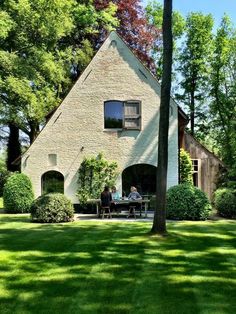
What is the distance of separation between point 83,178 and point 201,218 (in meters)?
6.94

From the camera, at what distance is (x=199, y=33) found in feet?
134

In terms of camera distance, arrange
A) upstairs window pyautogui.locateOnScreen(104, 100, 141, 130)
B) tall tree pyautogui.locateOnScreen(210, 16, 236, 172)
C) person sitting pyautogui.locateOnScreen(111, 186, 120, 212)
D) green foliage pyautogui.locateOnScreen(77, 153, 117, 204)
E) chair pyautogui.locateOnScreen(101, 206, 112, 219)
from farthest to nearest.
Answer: tall tree pyautogui.locateOnScreen(210, 16, 236, 172)
upstairs window pyautogui.locateOnScreen(104, 100, 141, 130)
green foliage pyautogui.locateOnScreen(77, 153, 117, 204)
person sitting pyautogui.locateOnScreen(111, 186, 120, 212)
chair pyautogui.locateOnScreen(101, 206, 112, 219)

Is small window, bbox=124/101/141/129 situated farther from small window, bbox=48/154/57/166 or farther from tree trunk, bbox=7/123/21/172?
tree trunk, bbox=7/123/21/172

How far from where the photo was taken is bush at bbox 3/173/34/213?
885 inches

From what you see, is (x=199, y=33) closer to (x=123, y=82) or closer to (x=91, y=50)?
(x=91, y=50)

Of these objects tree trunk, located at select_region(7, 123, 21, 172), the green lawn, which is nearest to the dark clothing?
the green lawn

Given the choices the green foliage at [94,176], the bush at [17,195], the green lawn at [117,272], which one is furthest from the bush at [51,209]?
the green foliage at [94,176]

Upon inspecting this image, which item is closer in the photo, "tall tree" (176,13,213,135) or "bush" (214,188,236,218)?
"bush" (214,188,236,218)

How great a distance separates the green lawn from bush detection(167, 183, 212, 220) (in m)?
4.11

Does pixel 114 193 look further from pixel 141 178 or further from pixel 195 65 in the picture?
pixel 195 65

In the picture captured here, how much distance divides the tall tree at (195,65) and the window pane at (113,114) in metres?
17.4

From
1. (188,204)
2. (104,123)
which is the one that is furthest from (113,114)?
(188,204)

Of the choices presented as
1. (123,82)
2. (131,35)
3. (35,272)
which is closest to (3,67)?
(123,82)

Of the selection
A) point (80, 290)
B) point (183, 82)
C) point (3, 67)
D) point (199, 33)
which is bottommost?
point (80, 290)
